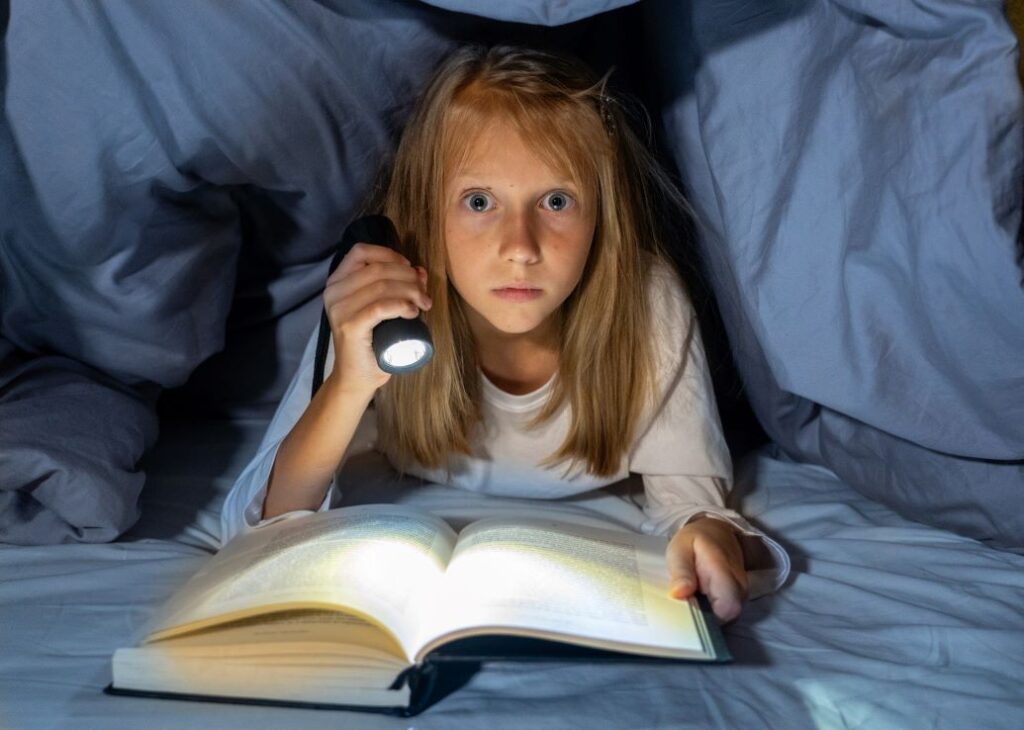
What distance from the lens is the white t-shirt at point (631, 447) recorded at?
44.8 inches

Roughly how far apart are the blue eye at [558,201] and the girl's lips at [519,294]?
0.09 meters

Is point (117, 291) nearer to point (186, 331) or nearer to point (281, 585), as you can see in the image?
point (186, 331)

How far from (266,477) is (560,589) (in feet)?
1.26

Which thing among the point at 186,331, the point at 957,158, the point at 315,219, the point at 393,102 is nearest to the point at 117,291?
the point at 186,331

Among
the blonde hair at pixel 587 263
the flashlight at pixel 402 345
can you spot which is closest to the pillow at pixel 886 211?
the blonde hair at pixel 587 263

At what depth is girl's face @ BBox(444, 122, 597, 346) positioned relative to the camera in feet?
3.35

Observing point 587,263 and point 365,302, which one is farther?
point 587,263

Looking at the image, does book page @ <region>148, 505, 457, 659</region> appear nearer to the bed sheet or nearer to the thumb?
the bed sheet

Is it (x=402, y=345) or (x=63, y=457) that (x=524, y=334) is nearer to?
(x=402, y=345)

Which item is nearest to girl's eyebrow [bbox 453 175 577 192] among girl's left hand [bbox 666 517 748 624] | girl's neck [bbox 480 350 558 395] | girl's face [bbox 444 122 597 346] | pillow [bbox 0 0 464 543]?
girl's face [bbox 444 122 597 346]

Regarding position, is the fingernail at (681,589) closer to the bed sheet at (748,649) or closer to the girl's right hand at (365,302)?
the bed sheet at (748,649)

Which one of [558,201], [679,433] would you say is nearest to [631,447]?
[679,433]

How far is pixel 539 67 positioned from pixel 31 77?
47cm

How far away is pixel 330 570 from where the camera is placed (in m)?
0.81
